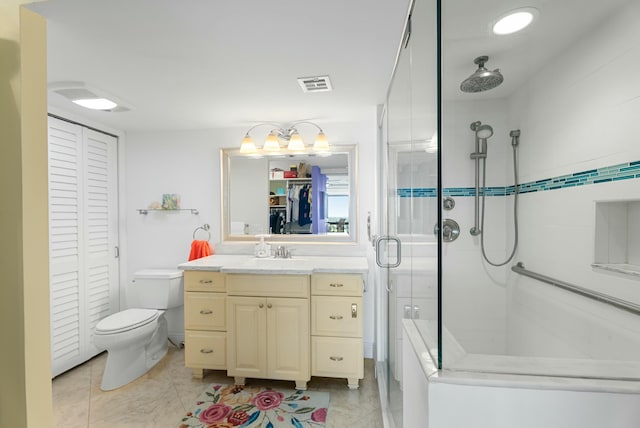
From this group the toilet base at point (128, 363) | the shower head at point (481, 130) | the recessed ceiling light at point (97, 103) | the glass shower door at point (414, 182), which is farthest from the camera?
the toilet base at point (128, 363)

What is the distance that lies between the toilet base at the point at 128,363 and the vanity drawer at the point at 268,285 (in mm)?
911

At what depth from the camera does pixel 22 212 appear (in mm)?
1090

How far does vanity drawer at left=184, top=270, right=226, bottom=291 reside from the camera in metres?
2.26

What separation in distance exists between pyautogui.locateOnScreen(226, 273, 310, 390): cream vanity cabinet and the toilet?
72 centimetres

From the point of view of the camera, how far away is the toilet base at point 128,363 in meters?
2.20

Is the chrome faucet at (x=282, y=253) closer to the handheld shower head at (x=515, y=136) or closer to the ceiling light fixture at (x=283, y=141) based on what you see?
the ceiling light fixture at (x=283, y=141)

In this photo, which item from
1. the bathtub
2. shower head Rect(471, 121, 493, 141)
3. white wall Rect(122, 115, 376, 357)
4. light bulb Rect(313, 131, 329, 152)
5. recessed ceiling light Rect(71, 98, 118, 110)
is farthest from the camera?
white wall Rect(122, 115, 376, 357)

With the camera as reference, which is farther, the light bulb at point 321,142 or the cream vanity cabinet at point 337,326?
the light bulb at point 321,142

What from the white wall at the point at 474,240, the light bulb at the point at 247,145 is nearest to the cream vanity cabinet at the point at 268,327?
the light bulb at the point at 247,145

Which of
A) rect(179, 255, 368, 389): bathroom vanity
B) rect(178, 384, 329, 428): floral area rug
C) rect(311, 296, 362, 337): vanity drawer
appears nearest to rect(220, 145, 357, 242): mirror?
rect(179, 255, 368, 389): bathroom vanity

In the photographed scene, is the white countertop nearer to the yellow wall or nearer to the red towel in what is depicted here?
the red towel

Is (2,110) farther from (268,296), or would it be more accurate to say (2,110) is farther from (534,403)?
(534,403)

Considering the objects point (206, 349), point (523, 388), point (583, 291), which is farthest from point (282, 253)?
point (523, 388)

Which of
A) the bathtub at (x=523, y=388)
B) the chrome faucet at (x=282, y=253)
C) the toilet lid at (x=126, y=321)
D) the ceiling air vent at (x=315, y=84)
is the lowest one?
the toilet lid at (x=126, y=321)
